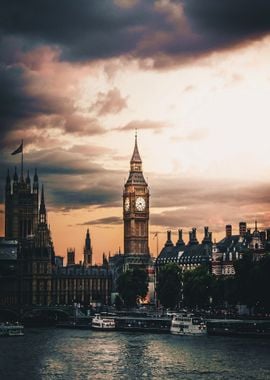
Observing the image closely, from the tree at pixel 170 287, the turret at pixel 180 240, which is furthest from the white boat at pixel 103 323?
the turret at pixel 180 240

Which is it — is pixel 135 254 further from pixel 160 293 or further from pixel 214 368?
pixel 214 368

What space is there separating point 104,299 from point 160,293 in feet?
148

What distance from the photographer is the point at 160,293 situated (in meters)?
155

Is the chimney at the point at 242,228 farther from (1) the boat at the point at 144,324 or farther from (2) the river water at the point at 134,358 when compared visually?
(2) the river water at the point at 134,358

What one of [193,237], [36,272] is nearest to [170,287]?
[193,237]

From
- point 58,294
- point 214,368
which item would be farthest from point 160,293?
point 214,368

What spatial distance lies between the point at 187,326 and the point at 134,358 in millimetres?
23755

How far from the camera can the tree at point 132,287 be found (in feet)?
550

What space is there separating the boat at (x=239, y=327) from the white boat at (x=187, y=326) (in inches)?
39.3

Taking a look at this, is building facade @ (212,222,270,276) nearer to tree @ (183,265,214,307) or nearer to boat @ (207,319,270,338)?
Answer: tree @ (183,265,214,307)

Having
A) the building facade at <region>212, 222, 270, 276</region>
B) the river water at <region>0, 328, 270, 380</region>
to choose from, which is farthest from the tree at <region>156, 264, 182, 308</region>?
the river water at <region>0, 328, 270, 380</region>

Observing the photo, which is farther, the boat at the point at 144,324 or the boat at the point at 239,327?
the boat at the point at 144,324

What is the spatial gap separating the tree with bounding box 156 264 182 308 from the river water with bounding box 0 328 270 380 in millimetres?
37846

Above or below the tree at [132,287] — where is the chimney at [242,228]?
above
